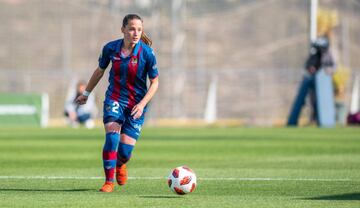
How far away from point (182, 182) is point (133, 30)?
1.85 meters

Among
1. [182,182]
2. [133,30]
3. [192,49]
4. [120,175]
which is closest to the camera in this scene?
[182,182]

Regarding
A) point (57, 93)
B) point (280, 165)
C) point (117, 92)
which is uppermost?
point (117, 92)

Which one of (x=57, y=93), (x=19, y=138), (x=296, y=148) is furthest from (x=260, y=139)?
(x=57, y=93)

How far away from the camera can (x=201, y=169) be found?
15492 mm

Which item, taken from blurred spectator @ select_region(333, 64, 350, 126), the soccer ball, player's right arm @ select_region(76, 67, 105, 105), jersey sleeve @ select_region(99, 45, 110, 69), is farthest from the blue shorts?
blurred spectator @ select_region(333, 64, 350, 126)

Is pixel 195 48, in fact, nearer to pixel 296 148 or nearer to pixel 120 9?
pixel 120 9

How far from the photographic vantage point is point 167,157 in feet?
60.3

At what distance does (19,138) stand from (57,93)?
15.4m

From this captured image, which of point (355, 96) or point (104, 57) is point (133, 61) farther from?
point (355, 96)

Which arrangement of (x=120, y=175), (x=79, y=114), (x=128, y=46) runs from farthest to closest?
1. (x=79, y=114)
2. (x=120, y=175)
3. (x=128, y=46)

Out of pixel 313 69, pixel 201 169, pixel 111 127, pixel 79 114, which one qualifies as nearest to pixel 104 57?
pixel 111 127

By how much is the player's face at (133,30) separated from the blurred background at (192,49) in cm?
2685

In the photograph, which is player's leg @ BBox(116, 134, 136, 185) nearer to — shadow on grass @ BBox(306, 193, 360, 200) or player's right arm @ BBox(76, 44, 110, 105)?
player's right arm @ BBox(76, 44, 110, 105)

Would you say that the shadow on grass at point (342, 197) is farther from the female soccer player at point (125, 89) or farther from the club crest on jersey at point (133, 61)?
the club crest on jersey at point (133, 61)
